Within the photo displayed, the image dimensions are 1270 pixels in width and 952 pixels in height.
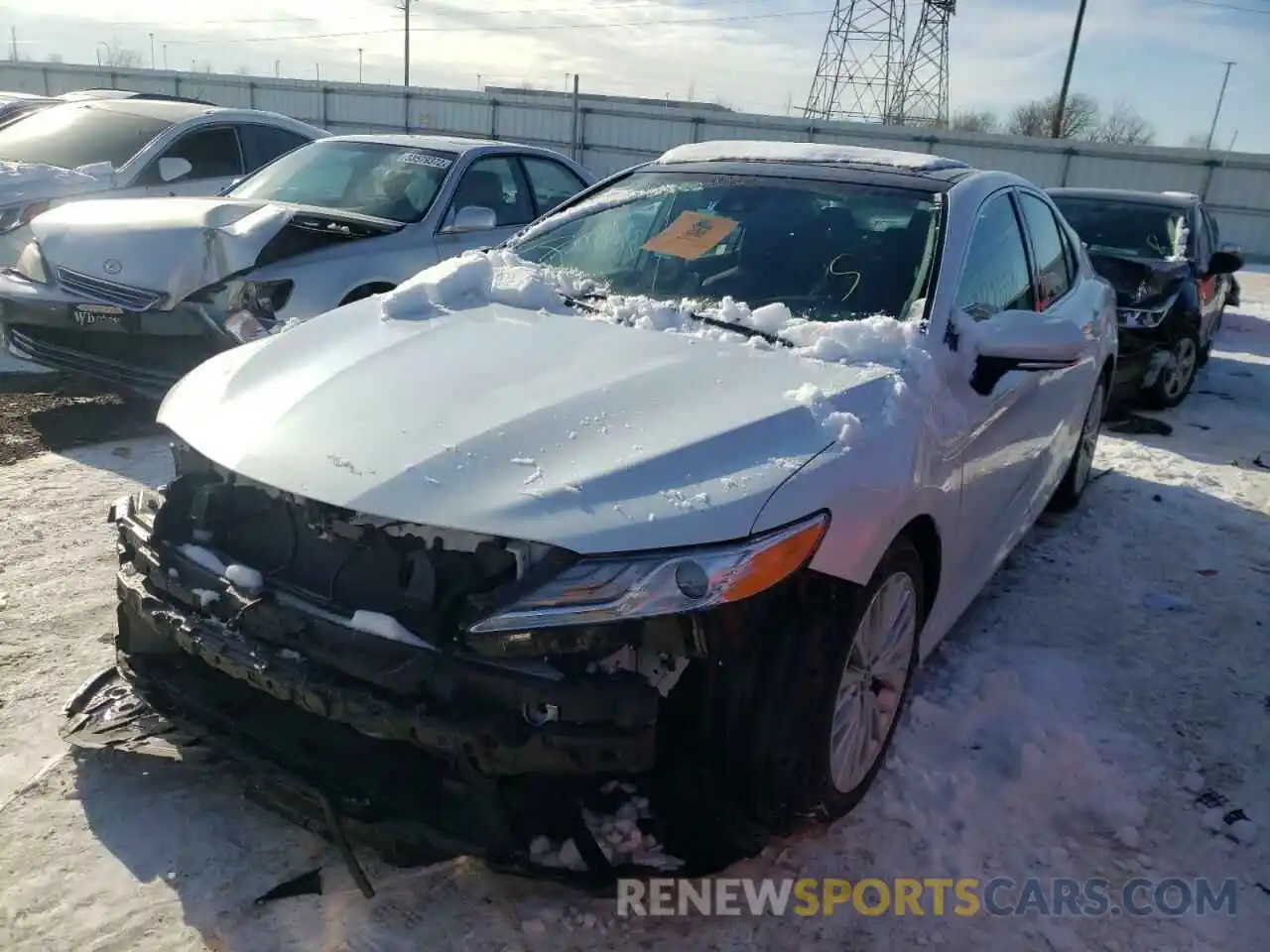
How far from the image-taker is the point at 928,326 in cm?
283

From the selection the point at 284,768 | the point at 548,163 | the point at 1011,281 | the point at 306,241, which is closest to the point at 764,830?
the point at 284,768

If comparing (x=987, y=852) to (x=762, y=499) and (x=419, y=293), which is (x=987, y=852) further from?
(x=419, y=293)

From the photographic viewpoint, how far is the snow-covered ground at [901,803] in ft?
7.20

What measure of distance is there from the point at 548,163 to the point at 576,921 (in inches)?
236

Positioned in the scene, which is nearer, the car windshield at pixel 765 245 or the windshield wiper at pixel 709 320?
the windshield wiper at pixel 709 320

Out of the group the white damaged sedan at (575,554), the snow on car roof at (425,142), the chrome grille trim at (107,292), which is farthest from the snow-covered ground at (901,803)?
the snow on car roof at (425,142)

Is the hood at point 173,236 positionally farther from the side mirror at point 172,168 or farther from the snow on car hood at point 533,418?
the snow on car hood at point 533,418

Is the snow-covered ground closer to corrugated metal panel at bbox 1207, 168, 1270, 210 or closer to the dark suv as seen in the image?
the dark suv

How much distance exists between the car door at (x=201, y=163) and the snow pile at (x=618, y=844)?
6.94 meters

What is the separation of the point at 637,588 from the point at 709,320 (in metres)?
1.23

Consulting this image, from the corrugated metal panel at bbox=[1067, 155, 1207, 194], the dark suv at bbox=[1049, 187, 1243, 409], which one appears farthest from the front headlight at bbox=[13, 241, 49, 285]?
the corrugated metal panel at bbox=[1067, 155, 1207, 194]

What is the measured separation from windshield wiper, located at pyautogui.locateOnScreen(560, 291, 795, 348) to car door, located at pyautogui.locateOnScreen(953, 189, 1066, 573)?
552mm

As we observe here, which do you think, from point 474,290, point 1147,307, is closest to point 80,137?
point 474,290

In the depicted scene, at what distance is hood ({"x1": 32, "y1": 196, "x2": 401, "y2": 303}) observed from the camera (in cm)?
495
